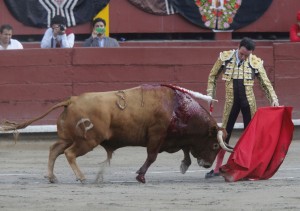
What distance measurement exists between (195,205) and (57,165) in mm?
3547

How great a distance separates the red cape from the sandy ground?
0.14 metres

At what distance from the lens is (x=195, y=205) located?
9055mm

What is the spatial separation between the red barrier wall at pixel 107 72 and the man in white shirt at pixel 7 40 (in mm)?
104

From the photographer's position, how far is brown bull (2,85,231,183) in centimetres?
→ 1058

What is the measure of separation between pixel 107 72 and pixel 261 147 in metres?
3.78

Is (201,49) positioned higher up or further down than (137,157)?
higher up

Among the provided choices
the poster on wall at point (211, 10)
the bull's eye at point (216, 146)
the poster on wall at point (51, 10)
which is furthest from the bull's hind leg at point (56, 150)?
the poster on wall at point (211, 10)

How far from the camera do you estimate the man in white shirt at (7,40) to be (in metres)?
13.6

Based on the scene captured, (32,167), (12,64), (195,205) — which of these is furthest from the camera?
(12,64)

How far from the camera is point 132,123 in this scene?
420 inches

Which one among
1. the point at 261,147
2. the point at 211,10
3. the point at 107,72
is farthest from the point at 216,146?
the point at 211,10

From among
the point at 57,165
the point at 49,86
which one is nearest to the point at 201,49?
the point at 49,86

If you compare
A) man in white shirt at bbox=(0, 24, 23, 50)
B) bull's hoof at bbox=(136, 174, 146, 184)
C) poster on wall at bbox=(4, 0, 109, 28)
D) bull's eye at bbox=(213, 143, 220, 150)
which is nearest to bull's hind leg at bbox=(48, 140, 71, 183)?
bull's hoof at bbox=(136, 174, 146, 184)

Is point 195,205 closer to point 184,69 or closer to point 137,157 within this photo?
point 137,157
